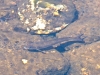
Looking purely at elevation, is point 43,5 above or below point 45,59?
above

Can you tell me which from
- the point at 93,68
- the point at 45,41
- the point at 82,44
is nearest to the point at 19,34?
the point at 45,41

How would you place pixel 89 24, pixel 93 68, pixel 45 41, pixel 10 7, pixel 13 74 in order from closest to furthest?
pixel 13 74, pixel 93 68, pixel 45 41, pixel 89 24, pixel 10 7

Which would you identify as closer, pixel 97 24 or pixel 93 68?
pixel 93 68

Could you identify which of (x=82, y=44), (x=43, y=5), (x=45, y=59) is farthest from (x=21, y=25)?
(x=82, y=44)

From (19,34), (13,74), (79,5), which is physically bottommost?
(13,74)

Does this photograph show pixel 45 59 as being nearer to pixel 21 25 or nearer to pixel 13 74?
pixel 13 74

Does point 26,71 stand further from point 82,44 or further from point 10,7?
point 10,7

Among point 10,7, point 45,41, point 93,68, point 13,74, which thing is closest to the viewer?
point 13,74
